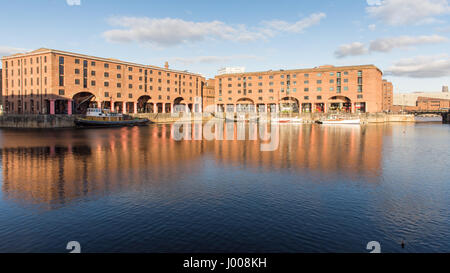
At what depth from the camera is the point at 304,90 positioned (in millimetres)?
113562

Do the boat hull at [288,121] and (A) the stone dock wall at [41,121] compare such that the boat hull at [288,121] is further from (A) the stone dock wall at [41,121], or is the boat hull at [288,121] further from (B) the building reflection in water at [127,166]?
(B) the building reflection in water at [127,166]

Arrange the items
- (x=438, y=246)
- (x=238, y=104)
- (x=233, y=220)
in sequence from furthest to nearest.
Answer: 1. (x=238, y=104)
2. (x=233, y=220)
3. (x=438, y=246)

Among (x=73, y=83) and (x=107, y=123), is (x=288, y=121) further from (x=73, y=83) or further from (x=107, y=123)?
(x=73, y=83)

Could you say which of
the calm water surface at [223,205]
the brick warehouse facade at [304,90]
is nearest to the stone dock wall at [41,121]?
the calm water surface at [223,205]

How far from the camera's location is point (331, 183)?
805 inches

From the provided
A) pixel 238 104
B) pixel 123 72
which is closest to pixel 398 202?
pixel 123 72

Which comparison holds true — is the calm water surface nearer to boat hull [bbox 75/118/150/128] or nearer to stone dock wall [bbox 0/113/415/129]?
boat hull [bbox 75/118/150/128]

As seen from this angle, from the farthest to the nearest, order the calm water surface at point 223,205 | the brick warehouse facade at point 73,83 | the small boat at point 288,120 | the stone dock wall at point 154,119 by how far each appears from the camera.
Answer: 1. the small boat at point 288,120
2. the brick warehouse facade at point 73,83
3. the stone dock wall at point 154,119
4. the calm water surface at point 223,205

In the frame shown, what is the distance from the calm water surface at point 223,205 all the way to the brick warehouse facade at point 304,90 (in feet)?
274

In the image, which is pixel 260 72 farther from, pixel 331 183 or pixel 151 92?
pixel 331 183

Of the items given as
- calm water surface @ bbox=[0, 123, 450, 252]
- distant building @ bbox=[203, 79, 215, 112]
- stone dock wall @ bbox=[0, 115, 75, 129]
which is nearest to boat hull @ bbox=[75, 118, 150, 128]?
stone dock wall @ bbox=[0, 115, 75, 129]

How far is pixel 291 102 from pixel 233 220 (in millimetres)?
108658

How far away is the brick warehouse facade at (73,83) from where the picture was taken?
8056 centimetres

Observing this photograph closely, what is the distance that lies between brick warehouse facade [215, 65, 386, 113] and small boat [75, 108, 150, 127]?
4830 centimetres
